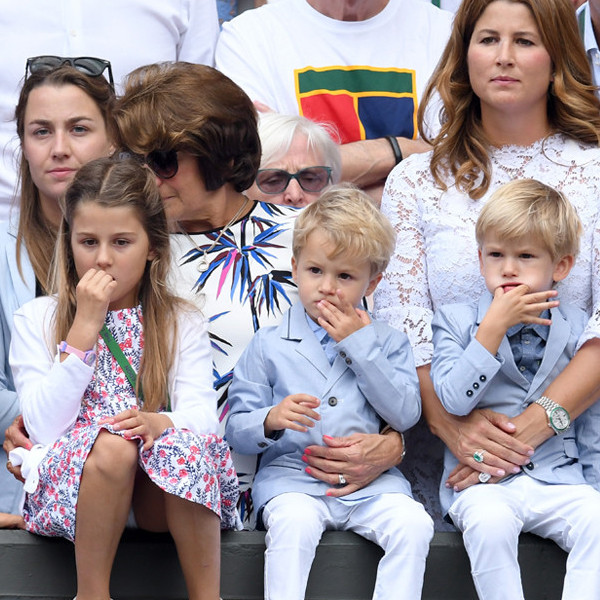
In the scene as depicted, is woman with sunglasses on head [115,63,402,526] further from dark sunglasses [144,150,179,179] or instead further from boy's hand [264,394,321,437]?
boy's hand [264,394,321,437]

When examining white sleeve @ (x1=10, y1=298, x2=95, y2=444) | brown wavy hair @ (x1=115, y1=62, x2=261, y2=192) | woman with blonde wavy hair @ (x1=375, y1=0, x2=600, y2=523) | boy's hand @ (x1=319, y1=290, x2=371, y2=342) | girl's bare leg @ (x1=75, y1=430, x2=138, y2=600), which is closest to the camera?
girl's bare leg @ (x1=75, y1=430, x2=138, y2=600)

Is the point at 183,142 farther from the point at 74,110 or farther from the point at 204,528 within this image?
the point at 204,528

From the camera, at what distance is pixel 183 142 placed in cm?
340

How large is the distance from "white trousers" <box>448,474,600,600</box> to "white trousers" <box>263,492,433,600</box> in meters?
0.13

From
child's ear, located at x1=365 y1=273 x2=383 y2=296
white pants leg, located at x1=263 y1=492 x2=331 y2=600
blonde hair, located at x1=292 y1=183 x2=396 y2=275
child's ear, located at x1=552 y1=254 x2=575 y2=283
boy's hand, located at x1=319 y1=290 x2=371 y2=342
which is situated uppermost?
blonde hair, located at x1=292 y1=183 x2=396 y2=275

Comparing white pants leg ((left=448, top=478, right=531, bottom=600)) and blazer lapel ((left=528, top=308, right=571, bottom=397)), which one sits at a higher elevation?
blazer lapel ((left=528, top=308, right=571, bottom=397))

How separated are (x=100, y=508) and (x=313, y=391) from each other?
27.3 inches

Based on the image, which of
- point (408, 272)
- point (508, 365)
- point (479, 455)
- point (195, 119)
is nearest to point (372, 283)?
point (408, 272)

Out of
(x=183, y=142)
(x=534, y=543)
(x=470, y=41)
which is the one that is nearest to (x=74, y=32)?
(x=183, y=142)

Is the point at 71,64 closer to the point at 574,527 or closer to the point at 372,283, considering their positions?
the point at 372,283

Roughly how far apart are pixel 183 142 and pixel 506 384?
1.09 meters

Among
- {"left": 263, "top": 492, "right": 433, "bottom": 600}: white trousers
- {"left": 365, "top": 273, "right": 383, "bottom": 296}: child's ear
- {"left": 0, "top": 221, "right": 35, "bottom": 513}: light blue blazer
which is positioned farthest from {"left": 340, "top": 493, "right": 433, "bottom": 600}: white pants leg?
{"left": 0, "top": 221, "right": 35, "bottom": 513}: light blue blazer

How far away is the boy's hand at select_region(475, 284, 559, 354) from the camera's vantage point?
3143 mm

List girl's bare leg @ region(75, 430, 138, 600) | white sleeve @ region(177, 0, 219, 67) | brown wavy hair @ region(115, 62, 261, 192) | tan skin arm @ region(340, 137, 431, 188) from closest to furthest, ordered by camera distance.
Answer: girl's bare leg @ region(75, 430, 138, 600)
brown wavy hair @ region(115, 62, 261, 192)
tan skin arm @ region(340, 137, 431, 188)
white sleeve @ region(177, 0, 219, 67)
